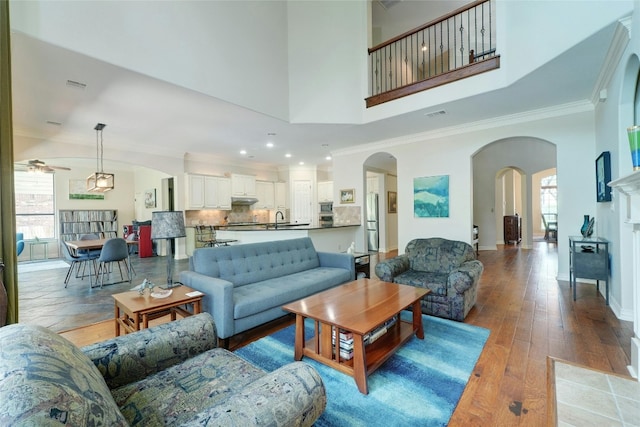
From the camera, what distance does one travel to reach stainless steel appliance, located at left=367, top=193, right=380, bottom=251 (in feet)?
27.5

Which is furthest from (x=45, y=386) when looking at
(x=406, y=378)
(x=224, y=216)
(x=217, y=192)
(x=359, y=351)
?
(x=224, y=216)

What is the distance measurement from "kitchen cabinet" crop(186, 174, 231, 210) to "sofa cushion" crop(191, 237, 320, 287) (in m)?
4.65

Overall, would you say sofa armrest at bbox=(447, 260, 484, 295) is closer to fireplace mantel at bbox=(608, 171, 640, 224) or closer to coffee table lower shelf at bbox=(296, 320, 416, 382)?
coffee table lower shelf at bbox=(296, 320, 416, 382)

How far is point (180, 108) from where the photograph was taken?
165 inches

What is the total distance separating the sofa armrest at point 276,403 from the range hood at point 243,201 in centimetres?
778

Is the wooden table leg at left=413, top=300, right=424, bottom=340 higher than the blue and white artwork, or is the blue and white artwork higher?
the blue and white artwork

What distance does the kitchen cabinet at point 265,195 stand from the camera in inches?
360

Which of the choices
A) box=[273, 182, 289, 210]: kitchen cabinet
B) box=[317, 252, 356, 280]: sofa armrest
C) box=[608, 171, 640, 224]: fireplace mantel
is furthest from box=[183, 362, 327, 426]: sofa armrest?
box=[273, 182, 289, 210]: kitchen cabinet

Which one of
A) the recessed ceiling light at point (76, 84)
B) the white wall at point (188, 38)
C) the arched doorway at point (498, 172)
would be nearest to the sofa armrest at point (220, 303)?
the white wall at point (188, 38)

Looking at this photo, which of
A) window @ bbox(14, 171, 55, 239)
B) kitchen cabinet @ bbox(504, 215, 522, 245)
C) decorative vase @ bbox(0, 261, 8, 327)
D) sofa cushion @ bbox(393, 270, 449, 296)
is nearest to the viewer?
decorative vase @ bbox(0, 261, 8, 327)

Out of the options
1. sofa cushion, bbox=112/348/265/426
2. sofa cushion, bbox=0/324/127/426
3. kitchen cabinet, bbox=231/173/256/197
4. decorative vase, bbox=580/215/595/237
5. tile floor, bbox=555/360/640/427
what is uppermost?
kitchen cabinet, bbox=231/173/256/197

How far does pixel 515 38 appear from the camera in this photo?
11.2 ft

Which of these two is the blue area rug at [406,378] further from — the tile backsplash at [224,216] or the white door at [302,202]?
the white door at [302,202]

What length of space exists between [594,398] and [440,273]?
69.9 inches
